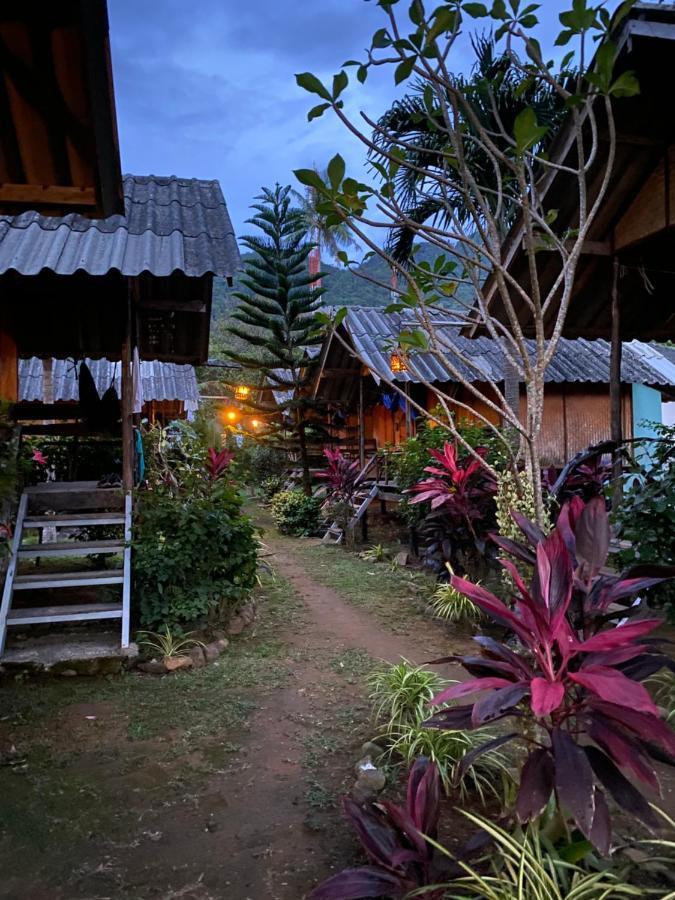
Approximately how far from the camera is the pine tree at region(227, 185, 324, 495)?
511 inches

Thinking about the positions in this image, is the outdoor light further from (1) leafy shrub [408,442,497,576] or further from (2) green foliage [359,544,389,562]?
(2) green foliage [359,544,389,562]

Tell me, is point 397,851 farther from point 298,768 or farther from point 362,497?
point 362,497

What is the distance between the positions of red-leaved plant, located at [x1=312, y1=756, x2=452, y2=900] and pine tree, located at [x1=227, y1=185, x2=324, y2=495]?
35.5 feet

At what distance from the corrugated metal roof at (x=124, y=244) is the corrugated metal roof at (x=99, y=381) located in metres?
3.46

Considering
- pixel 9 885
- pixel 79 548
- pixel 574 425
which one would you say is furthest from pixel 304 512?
pixel 9 885

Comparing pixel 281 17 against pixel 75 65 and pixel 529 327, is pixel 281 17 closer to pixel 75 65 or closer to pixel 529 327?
pixel 75 65

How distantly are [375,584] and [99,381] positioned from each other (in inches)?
235

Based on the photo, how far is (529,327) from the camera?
5871 millimetres

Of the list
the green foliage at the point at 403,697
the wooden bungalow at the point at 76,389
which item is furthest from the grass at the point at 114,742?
the wooden bungalow at the point at 76,389

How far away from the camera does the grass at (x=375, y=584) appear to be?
554 centimetres

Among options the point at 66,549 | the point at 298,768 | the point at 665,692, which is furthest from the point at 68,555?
the point at 665,692

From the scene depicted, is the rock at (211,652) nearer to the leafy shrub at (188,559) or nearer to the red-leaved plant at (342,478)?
the leafy shrub at (188,559)

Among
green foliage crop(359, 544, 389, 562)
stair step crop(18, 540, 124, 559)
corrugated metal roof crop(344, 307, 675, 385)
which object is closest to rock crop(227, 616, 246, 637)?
stair step crop(18, 540, 124, 559)

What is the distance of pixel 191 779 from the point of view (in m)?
2.72
